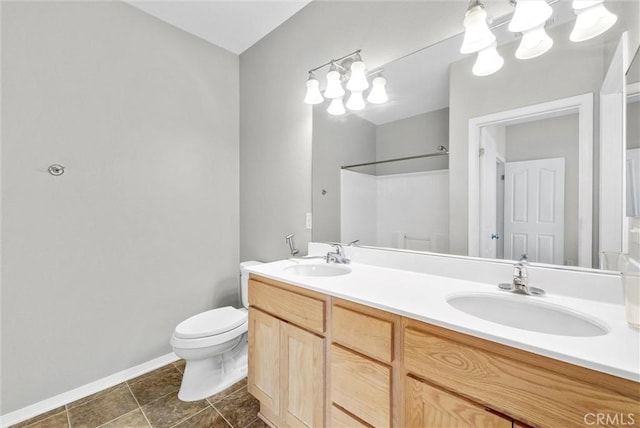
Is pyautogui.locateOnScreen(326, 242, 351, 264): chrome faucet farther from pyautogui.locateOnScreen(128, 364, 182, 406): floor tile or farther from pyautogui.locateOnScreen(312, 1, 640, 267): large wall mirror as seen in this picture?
pyautogui.locateOnScreen(128, 364, 182, 406): floor tile

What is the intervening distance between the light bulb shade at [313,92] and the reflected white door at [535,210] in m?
1.17

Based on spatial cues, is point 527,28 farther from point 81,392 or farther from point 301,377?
point 81,392

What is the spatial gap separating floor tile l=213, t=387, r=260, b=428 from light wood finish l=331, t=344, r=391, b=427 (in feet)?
2.40

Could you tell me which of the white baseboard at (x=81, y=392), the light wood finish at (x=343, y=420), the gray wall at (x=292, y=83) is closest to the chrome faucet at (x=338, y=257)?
the gray wall at (x=292, y=83)

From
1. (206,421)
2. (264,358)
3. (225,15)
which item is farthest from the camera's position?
(225,15)

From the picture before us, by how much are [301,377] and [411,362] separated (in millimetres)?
545

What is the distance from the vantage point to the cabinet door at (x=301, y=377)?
107cm

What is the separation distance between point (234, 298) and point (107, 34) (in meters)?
2.18

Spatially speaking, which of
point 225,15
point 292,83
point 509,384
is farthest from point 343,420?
point 225,15

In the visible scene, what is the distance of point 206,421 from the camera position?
1.42m

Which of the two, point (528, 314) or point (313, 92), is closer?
point (528, 314)

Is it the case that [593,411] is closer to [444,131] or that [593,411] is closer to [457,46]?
[444,131]

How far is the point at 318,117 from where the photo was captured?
1.81 m

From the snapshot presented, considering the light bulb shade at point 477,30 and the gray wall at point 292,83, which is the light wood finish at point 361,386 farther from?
the light bulb shade at point 477,30
